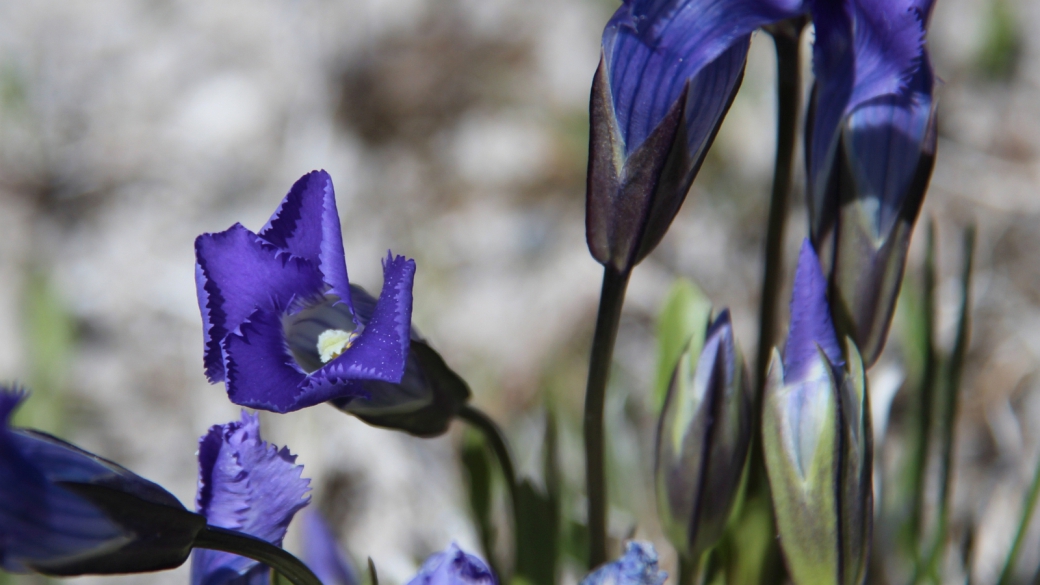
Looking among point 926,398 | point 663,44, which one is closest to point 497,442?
point 663,44

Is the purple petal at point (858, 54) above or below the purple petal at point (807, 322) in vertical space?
above

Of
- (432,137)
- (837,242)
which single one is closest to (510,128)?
(432,137)

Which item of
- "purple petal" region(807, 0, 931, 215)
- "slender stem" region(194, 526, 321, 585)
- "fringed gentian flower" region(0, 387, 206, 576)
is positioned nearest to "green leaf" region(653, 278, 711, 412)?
"purple petal" region(807, 0, 931, 215)

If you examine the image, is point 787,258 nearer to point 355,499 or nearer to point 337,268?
point 355,499

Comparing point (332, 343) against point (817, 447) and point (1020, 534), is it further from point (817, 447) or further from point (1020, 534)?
point (1020, 534)

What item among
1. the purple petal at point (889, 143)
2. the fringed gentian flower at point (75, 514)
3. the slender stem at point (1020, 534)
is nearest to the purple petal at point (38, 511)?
the fringed gentian flower at point (75, 514)

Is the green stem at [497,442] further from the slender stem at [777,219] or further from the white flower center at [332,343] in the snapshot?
the slender stem at [777,219]

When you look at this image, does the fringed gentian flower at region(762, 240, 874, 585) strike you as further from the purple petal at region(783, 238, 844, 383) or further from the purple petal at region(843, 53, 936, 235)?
the purple petal at region(843, 53, 936, 235)
